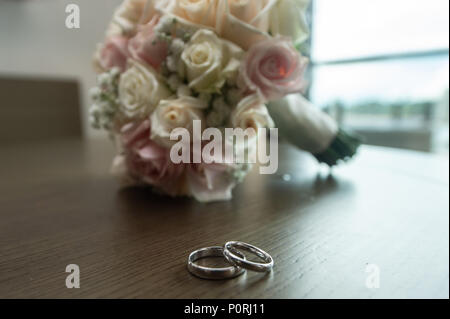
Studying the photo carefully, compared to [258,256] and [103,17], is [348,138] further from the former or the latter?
[103,17]

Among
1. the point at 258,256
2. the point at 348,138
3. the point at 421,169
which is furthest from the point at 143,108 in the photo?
the point at 421,169

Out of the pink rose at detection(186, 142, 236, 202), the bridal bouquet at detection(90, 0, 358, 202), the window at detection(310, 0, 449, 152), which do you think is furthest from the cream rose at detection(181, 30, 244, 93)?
the window at detection(310, 0, 449, 152)

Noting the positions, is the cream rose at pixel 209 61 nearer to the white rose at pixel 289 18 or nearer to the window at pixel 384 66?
the white rose at pixel 289 18

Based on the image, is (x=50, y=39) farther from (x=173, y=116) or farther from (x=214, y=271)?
(x=214, y=271)

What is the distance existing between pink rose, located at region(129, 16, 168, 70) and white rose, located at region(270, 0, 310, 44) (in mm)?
173

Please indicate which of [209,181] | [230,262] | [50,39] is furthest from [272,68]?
[50,39]

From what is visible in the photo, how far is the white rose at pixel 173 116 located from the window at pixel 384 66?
0.48 m

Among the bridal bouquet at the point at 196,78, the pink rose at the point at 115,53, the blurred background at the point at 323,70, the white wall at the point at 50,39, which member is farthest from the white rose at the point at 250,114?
the white wall at the point at 50,39

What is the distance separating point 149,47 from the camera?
0.50m

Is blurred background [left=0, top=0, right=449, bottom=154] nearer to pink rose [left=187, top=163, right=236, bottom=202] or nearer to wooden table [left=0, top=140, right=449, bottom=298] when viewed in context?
wooden table [left=0, top=140, right=449, bottom=298]

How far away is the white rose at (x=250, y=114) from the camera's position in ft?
1.50

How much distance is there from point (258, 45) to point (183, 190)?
26cm

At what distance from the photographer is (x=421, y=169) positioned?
78 cm

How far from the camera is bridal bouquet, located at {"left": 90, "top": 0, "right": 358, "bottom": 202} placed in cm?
46
